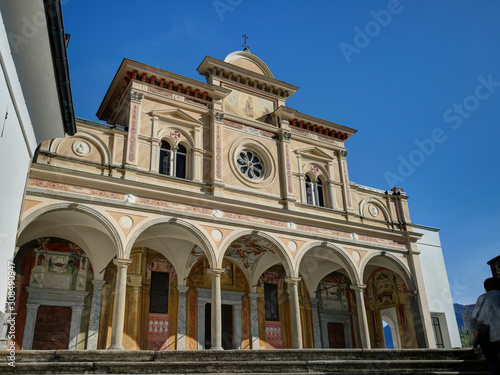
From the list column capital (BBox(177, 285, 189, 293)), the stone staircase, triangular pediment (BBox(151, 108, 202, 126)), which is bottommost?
the stone staircase

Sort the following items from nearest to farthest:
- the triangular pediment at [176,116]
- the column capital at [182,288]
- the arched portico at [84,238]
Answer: the arched portico at [84,238], the triangular pediment at [176,116], the column capital at [182,288]

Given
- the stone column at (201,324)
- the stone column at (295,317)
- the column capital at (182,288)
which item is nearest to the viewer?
the stone column at (295,317)

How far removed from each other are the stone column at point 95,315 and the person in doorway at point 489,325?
473 inches

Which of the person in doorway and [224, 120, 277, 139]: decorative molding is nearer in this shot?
the person in doorway

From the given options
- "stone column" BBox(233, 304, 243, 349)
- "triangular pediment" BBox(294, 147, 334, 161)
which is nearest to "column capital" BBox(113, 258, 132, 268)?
"stone column" BBox(233, 304, 243, 349)

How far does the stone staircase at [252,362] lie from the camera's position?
649 centimetres

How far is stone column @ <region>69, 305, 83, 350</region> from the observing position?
13.9 m

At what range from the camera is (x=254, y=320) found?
17.6 metres

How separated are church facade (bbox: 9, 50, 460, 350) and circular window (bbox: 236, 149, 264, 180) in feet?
0.19

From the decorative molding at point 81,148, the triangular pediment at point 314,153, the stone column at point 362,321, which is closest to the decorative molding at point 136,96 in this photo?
the decorative molding at point 81,148

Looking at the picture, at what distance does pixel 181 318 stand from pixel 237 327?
247cm

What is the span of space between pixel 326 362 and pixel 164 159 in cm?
981

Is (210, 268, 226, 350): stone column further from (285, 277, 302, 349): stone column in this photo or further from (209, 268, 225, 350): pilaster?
(285, 277, 302, 349): stone column

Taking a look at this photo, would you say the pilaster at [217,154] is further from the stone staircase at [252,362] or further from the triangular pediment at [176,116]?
the stone staircase at [252,362]
